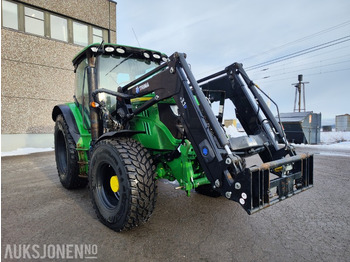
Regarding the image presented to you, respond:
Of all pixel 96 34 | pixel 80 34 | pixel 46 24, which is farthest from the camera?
pixel 96 34

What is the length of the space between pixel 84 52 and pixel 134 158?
2.23 m

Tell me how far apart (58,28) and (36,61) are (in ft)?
7.08

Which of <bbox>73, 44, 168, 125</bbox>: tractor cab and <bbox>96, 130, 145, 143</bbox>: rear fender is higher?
<bbox>73, 44, 168, 125</bbox>: tractor cab

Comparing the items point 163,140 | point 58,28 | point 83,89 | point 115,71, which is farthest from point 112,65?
point 58,28

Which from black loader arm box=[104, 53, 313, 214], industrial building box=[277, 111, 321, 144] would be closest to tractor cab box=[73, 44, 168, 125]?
black loader arm box=[104, 53, 313, 214]

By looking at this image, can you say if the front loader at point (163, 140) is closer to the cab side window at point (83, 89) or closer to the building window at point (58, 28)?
the cab side window at point (83, 89)

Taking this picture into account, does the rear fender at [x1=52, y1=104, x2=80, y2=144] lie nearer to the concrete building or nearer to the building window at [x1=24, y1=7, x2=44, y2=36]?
the concrete building

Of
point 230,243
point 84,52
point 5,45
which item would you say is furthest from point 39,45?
point 230,243

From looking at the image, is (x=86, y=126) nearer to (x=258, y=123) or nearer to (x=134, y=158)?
(x=134, y=158)

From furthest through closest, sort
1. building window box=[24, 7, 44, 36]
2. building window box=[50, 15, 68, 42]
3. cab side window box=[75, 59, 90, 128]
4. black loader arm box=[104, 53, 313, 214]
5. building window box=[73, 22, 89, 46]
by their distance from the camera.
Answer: building window box=[73, 22, 89, 46], building window box=[50, 15, 68, 42], building window box=[24, 7, 44, 36], cab side window box=[75, 59, 90, 128], black loader arm box=[104, 53, 313, 214]

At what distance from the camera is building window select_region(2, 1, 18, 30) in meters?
10.4

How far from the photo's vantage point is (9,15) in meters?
10.5

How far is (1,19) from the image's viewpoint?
405 inches

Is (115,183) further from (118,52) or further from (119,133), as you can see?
(118,52)
